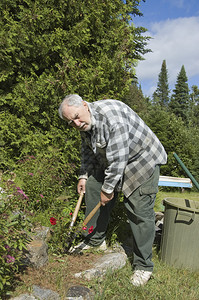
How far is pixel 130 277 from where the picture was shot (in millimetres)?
2713

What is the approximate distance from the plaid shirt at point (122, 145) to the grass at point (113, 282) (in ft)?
2.69

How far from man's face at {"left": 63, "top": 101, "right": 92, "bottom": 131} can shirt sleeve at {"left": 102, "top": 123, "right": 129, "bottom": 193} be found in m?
0.24

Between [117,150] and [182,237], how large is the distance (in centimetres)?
140

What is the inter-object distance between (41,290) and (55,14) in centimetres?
414

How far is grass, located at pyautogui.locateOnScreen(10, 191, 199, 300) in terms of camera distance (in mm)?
2287

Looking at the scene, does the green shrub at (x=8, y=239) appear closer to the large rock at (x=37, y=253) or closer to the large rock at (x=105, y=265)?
the large rock at (x=37, y=253)

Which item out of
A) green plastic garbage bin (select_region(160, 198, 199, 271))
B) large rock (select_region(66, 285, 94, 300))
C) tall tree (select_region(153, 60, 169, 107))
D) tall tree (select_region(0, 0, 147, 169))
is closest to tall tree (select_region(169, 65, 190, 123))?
tall tree (select_region(153, 60, 169, 107))

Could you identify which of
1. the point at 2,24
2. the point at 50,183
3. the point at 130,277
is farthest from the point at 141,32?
the point at 130,277

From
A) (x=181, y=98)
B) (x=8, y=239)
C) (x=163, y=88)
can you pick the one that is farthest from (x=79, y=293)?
(x=163, y=88)

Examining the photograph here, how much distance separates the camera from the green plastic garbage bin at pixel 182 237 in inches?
117

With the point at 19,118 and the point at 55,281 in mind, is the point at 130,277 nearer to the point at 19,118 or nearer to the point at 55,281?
the point at 55,281

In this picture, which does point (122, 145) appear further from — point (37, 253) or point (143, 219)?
point (37, 253)

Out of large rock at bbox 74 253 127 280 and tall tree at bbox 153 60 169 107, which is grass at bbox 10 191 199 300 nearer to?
large rock at bbox 74 253 127 280

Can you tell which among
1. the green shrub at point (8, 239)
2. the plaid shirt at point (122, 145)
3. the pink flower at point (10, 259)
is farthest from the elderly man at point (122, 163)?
the pink flower at point (10, 259)
